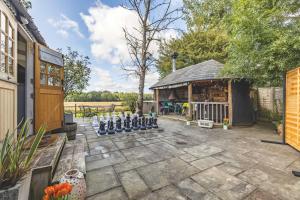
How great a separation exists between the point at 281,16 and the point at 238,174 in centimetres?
587

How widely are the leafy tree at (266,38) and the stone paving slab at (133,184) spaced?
17.8ft

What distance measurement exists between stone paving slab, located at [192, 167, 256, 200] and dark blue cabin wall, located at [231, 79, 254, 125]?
4999 mm

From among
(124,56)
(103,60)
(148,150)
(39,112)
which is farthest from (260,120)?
(103,60)

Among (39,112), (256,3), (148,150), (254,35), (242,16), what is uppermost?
(256,3)

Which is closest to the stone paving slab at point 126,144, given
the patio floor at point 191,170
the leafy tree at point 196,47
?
the patio floor at point 191,170

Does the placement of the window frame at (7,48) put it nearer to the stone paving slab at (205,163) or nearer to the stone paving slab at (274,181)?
the stone paving slab at (205,163)

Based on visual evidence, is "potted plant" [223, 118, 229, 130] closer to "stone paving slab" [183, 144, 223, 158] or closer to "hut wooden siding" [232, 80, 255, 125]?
"hut wooden siding" [232, 80, 255, 125]

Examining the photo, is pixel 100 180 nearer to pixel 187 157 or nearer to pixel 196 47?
pixel 187 157

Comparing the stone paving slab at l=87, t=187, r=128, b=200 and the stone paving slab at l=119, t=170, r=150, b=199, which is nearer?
the stone paving slab at l=87, t=187, r=128, b=200

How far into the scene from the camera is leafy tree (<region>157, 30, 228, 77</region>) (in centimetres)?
1580

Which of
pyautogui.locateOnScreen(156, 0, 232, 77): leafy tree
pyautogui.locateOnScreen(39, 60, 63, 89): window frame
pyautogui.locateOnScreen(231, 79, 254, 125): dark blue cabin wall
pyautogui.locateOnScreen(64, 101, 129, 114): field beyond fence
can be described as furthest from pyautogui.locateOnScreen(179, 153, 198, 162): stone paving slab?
pyautogui.locateOnScreen(156, 0, 232, 77): leafy tree

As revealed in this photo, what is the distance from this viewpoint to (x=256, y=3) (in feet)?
17.2

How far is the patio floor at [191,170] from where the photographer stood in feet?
6.59

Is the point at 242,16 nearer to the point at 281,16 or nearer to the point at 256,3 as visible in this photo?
the point at 256,3
